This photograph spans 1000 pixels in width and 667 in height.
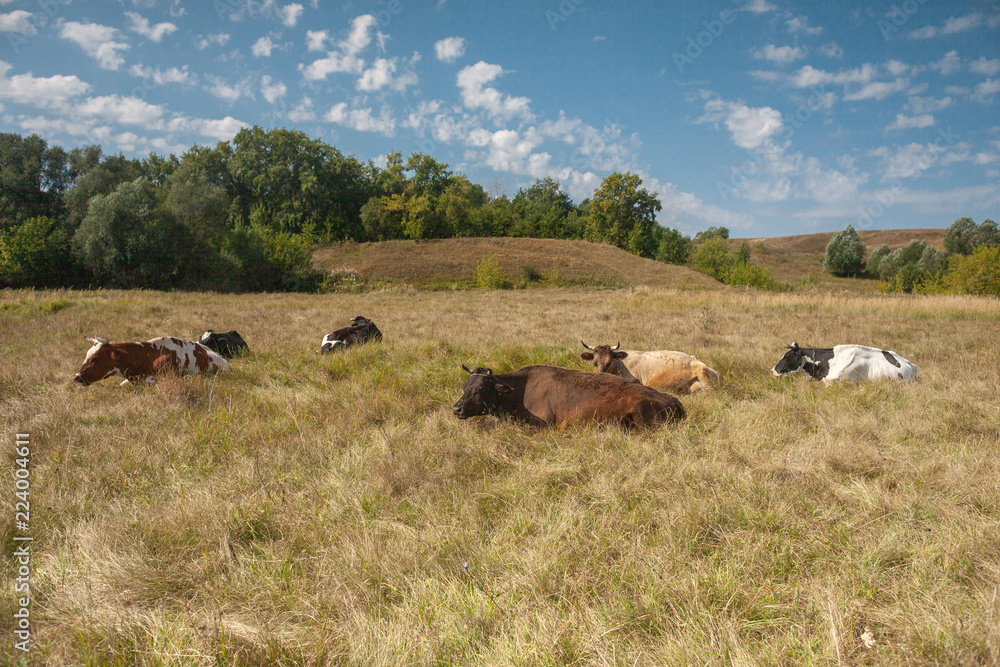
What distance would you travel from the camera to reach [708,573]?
2.93m

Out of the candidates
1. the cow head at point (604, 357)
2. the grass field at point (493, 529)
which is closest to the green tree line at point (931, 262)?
the grass field at point (493, 529)

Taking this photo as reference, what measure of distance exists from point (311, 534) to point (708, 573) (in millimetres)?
2783

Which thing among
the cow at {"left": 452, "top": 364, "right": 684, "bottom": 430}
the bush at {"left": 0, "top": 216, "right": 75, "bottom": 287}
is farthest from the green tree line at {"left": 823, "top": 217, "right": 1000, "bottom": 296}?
the bush at {"left": 0, "top": 216, "right": 75, "bottom": 287}

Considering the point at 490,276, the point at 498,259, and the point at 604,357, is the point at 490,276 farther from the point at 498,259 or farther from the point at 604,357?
the point at 604,357

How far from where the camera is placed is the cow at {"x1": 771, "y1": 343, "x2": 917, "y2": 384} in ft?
26.5

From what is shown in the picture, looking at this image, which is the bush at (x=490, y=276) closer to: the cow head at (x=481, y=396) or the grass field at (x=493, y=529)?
the grass field at (x=493, y=529)

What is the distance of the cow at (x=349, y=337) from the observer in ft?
35.1

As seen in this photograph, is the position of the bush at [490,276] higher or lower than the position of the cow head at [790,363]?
higher

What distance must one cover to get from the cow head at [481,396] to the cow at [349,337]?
17.4 ft

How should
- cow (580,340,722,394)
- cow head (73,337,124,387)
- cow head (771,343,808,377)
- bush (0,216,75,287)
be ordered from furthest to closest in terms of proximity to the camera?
bush (0,216,75,287) < cow head (771,343,808,377) < cow (580,340,722,394) < cow head (73,337,124,387)

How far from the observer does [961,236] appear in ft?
229

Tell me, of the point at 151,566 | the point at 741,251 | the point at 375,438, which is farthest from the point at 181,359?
the point at 741,251

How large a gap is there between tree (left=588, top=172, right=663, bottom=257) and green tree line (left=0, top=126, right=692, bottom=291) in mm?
198

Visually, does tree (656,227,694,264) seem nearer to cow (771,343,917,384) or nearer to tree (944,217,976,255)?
tree (944,217,976,255)
